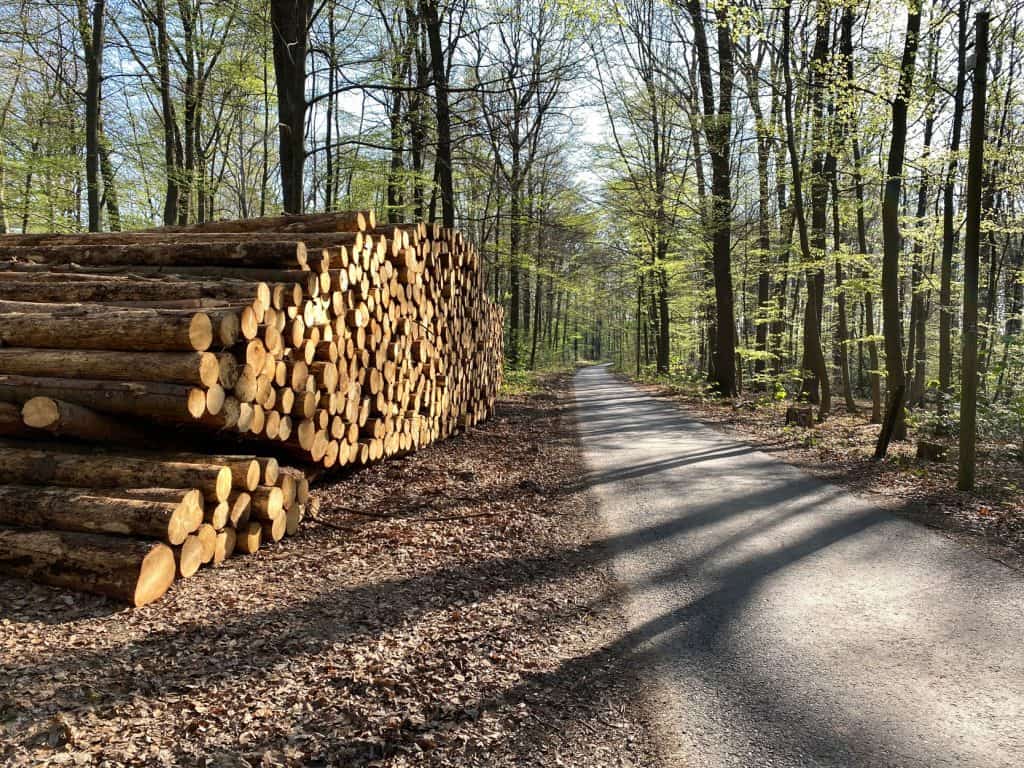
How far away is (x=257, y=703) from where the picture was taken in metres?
2.49

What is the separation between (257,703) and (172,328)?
265 cm

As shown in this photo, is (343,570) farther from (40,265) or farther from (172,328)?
(40,265)

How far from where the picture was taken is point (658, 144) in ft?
78.4

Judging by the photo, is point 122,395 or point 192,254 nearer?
point 122,395

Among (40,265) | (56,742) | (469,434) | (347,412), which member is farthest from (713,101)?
(56,742)

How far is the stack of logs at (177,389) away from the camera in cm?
346

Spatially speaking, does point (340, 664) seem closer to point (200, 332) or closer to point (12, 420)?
point (200, 332)

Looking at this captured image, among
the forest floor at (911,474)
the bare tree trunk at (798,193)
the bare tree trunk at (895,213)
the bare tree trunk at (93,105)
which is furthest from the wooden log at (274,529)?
the bare tree trunk at (798,193)

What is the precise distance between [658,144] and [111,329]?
23.9 metres

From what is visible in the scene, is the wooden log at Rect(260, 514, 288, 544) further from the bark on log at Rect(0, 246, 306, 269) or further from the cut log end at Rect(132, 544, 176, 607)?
the bark on log at Rect(0, 246, 306, 269)

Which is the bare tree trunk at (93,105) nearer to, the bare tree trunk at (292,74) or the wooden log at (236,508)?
the bare tree trunk at (292,74)

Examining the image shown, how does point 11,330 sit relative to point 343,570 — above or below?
above

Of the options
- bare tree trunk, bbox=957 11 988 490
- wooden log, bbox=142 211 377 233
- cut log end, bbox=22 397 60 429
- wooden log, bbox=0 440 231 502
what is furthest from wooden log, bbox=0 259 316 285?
bare tree trunk, bbox=957 11 988 490

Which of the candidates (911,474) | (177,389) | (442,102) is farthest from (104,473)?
(442,102)
